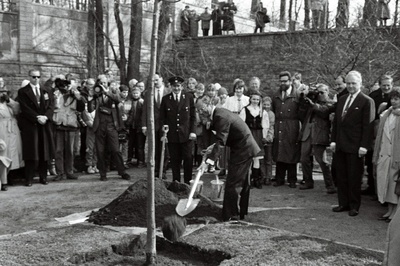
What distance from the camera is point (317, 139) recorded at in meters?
8.91

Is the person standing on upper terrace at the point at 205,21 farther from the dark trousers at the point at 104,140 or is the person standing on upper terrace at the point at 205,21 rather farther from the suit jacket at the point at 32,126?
the suit jacket at the point at 32,126

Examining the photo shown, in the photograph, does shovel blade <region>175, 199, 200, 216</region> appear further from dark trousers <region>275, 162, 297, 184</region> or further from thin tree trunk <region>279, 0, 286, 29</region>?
thin tree trunk <region>279, 0, 286, 29</region>

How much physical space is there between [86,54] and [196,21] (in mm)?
6342

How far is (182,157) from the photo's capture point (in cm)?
935

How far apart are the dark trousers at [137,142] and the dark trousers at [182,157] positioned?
2776 mm

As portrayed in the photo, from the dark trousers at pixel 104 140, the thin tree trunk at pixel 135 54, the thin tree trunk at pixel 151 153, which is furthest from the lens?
the thin tree trunk at pixel 135 54

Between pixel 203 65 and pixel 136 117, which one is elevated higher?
pixel 203 65

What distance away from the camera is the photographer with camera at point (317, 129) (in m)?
A: 8.88

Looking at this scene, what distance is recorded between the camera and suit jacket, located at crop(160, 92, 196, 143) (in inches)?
361

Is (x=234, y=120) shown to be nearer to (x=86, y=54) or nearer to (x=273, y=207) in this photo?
(x=273, y=207)

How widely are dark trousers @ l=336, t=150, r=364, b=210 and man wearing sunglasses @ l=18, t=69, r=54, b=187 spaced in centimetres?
552

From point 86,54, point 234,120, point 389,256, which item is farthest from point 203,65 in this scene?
point 389,256

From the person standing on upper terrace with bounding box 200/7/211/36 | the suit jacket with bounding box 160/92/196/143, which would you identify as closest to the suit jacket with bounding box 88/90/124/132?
the suit jacket with bounding box 160/92/196/143

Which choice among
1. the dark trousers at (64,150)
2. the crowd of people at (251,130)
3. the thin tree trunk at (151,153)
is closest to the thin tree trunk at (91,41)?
the crowd of people at (251,130)
